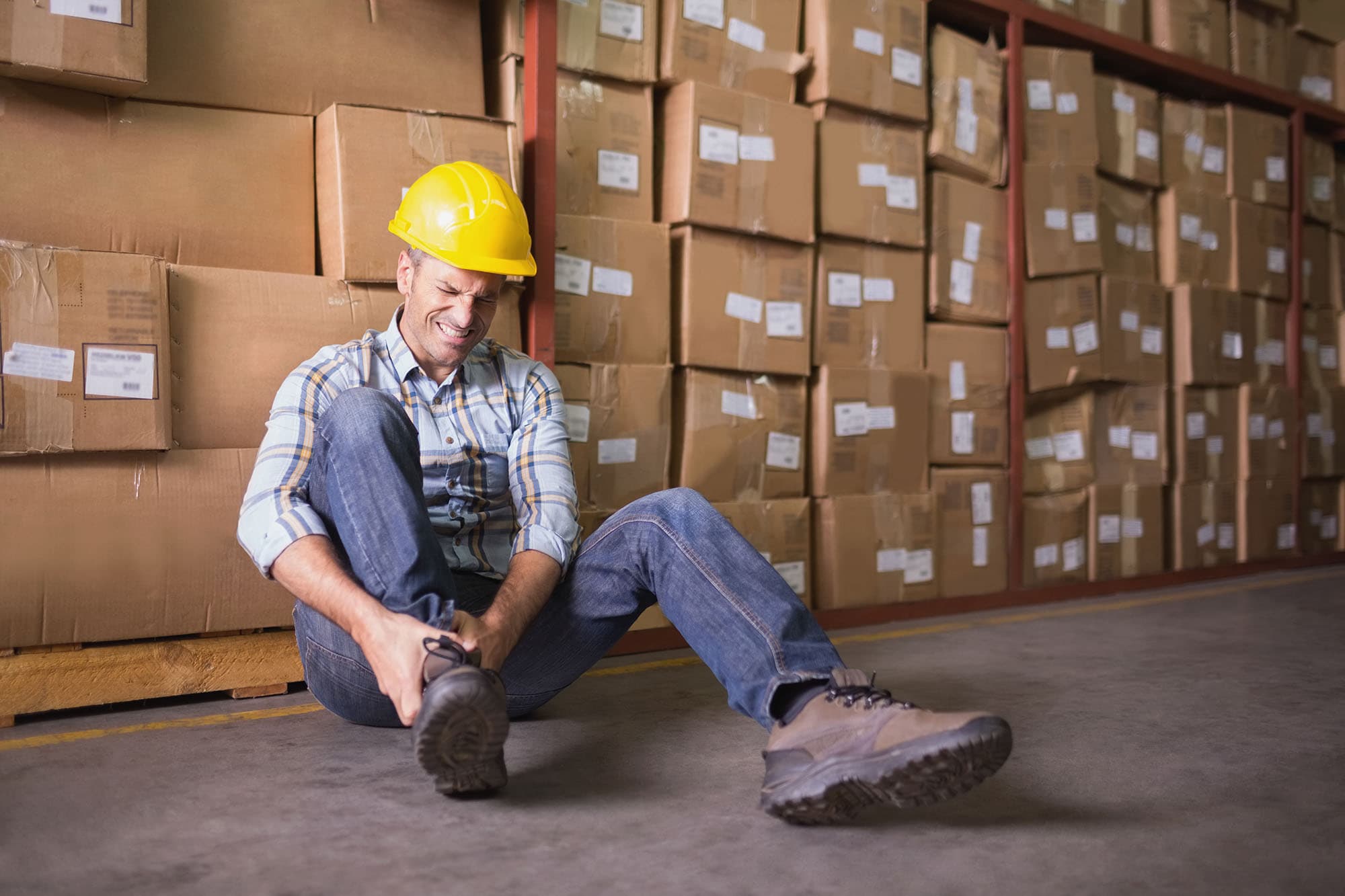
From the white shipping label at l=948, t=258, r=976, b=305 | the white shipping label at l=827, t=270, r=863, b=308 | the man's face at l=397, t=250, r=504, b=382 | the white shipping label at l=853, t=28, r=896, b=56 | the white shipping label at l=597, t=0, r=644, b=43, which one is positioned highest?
the white shipping label at l=853, t=28, r=896, b=56

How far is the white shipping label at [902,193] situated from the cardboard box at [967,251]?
0.14m

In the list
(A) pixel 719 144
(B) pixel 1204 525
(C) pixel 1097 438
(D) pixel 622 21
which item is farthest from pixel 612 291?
(B) pixel 1204 525

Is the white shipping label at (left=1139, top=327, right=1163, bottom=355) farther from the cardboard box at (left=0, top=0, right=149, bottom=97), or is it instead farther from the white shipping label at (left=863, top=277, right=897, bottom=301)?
the cardboard box at (left=0, top=0, right=149, bottom=97)

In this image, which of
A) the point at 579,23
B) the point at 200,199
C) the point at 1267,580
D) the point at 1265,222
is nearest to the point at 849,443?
the point at 579,23

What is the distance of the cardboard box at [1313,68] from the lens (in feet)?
18.8

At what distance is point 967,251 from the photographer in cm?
427

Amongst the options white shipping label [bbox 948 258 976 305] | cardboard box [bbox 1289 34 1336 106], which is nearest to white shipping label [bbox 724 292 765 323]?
white shipping label [bbox 948 258 976 305]

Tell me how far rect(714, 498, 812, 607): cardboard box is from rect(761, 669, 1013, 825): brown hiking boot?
1.80 m

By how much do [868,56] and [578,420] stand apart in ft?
5.75

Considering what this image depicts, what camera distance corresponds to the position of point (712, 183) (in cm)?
348

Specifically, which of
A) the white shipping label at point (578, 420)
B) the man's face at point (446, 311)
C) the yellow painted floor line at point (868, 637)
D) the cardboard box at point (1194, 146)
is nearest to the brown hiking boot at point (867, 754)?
the man's face at point (446, 311)

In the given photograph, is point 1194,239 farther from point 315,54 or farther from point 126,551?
point 126,551

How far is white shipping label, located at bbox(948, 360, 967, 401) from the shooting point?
4227 mm

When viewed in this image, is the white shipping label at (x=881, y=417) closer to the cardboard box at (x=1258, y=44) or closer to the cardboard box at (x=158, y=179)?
the cardboard box at (x=158, y=179)
